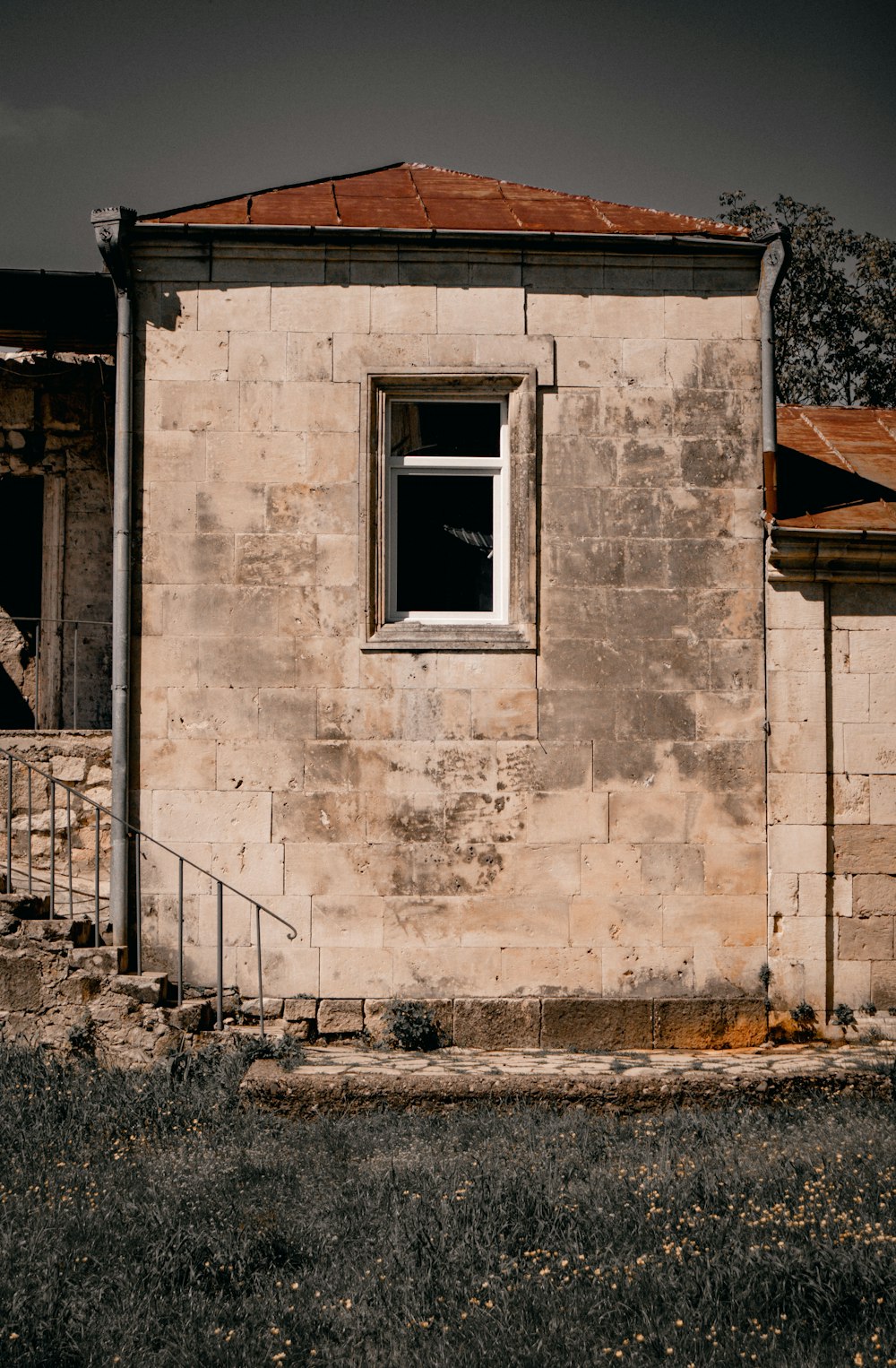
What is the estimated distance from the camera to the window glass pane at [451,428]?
26.0ft

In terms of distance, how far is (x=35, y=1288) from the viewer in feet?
13.4

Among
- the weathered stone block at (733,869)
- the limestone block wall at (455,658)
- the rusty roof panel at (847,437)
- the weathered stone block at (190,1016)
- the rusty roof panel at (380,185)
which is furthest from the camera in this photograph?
the rusty roof panel at (847,437)

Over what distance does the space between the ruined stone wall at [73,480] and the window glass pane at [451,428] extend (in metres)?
3.51

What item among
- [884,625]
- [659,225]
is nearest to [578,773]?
[884,625]

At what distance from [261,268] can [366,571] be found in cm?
229

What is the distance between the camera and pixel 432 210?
8.18 metres

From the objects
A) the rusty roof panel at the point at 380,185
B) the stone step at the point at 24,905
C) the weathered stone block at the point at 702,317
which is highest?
the rusty roof panel at the point at 380,185

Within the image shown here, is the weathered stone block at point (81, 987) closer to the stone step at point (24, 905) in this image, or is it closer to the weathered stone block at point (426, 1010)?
the stone step at point (24, 905)

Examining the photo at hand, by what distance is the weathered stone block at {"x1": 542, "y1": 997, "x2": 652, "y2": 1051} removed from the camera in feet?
24.4

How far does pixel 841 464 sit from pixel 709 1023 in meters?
4.68

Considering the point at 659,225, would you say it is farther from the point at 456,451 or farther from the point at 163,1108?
the point at 163,1108

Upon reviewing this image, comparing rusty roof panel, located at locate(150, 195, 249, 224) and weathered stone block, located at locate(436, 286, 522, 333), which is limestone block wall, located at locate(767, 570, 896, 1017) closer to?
weathered stone block, located at locate(436, 286, 522, 333)

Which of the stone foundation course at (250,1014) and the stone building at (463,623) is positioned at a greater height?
the stone building at (463,623)

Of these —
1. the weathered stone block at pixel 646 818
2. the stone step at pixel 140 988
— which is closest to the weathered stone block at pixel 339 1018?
the stone step at pixel 140 988
